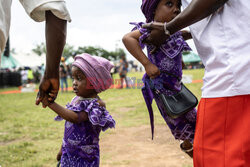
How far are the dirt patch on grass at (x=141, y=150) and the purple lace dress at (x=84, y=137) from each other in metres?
1.20

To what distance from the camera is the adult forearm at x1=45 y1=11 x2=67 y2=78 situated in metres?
1.49

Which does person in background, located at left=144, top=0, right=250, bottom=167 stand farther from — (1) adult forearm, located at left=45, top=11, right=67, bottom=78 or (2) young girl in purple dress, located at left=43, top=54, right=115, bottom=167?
(2) young girl in purple dress, located at left=43, top=54, right=115, bottom=167

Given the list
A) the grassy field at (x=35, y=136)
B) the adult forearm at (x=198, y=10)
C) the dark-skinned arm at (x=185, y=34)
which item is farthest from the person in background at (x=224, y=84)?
the grassy field at (x=35, y=136)

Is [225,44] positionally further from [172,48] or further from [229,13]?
[172,48]

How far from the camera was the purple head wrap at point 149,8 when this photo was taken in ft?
7.20

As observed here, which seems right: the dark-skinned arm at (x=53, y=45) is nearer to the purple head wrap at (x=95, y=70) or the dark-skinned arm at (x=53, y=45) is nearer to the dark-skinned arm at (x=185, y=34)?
the purple head wrap at (x=95, y=70)

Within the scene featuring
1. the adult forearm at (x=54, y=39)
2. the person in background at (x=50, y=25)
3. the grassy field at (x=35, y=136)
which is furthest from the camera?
the grassy field at (x=35, y=136)

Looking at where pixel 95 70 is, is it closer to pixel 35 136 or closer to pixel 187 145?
pixel 187 145

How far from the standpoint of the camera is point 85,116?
2389 mm

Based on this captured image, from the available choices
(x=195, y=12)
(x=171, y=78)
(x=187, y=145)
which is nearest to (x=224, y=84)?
(x=195, y=12)

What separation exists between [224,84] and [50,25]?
0.99 m

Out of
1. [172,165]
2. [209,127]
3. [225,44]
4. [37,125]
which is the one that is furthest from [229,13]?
[37,125]

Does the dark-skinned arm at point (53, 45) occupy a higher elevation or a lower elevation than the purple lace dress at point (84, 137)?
higher

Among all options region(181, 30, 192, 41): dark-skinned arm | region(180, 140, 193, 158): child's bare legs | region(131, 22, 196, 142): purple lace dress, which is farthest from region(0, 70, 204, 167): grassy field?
region(181, 30, 192, 41): dark-skinned arm
